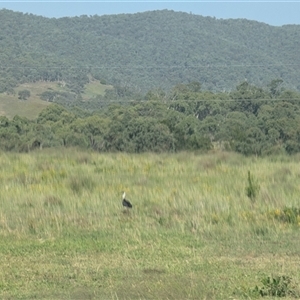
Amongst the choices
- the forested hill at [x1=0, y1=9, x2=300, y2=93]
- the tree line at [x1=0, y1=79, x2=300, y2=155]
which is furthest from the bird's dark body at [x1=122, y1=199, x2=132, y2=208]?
the forested hill at [x1=0, y1=9, x2=300, y2=93]

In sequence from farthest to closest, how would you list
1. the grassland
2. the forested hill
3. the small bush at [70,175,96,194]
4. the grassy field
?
the forested hill
the grassland
the small bush at [70,175,96,194]
the grassy field

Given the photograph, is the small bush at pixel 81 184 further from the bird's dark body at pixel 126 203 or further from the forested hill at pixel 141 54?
the forested hill at pixel 141 54

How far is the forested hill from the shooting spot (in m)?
119

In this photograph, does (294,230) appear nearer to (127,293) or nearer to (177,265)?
(177,265)

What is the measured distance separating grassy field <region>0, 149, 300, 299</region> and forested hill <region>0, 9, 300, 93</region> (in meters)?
89.5

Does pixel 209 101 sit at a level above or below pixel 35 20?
below

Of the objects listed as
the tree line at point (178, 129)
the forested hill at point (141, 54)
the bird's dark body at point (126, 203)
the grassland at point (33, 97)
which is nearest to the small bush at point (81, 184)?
the bird's dark body at point (126, 203)

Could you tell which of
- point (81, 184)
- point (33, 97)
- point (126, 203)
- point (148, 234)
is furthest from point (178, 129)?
point (33, 97)

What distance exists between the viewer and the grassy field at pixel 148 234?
20.9 ft

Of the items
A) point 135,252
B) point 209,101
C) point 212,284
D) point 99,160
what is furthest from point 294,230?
point 209,101

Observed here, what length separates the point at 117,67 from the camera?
438ft

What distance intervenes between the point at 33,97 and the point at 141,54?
204 ft

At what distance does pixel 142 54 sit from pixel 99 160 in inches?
5753

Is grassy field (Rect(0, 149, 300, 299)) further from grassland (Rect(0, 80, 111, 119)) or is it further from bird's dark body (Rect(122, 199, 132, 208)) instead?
grassland (Rect(0, 80, 111, 119))
